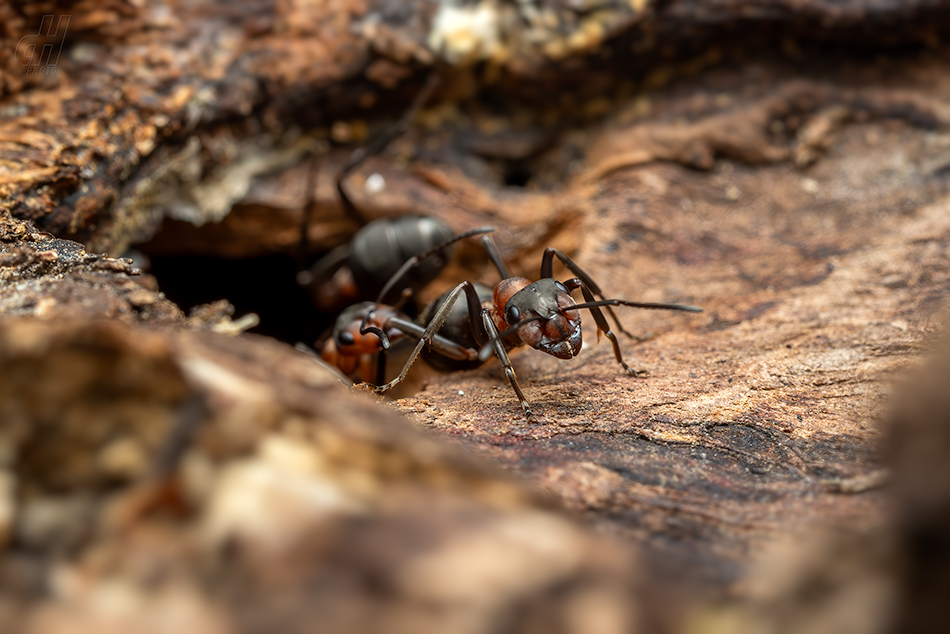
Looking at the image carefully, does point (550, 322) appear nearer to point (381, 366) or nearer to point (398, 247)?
point (381, 366)

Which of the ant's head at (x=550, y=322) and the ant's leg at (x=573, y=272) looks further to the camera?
the ant's leg at (x=573, y=272)

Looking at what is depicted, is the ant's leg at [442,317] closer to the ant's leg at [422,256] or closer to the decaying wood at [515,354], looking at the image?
the decaying wood at [515,354]

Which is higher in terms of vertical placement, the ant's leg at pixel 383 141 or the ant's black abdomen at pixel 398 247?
the ant's leg at pixel 383 141

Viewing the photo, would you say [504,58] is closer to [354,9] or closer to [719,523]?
[354,9]

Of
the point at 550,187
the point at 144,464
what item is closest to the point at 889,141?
the point at 550,187

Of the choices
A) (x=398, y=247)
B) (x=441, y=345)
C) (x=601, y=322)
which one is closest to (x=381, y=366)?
(x=441, y=345)

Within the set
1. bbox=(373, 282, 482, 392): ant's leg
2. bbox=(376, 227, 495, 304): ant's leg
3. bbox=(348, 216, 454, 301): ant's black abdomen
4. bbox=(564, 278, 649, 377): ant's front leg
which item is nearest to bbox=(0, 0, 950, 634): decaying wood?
bbox=(564, 278, 649, 377): ant's front leg

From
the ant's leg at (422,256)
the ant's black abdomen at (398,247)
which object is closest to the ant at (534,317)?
the ant's leg at (422,256)
